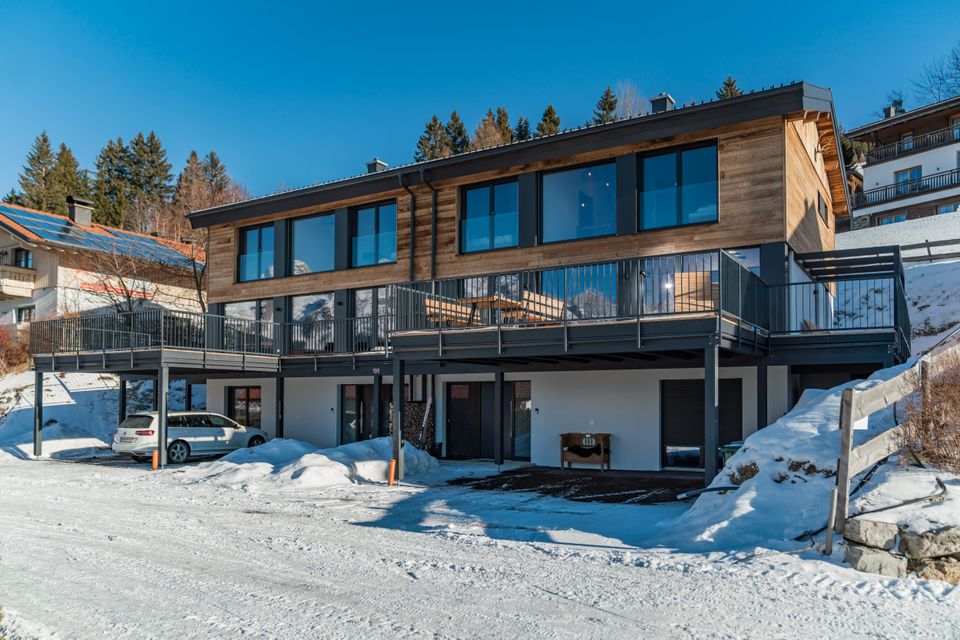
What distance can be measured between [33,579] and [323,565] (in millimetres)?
2723

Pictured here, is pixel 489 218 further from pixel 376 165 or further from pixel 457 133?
pixel 457 133

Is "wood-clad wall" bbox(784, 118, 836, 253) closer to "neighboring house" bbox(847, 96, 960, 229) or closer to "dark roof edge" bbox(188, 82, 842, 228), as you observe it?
"dark roof edge" bbox(188, 82, 842, 228)

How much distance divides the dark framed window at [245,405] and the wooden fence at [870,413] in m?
19.2

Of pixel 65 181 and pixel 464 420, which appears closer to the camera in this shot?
pixel 464 420

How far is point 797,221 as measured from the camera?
1606 centimetres

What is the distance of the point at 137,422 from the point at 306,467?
22.5 feet

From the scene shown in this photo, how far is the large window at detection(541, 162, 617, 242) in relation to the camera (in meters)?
17.0

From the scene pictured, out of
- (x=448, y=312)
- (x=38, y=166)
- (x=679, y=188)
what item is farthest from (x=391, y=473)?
(x=38, y=166)

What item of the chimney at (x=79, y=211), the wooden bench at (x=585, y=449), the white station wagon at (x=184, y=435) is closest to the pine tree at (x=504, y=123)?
the chimney at (x=79, y=211)

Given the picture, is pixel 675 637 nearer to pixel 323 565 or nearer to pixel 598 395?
pixel 323 565

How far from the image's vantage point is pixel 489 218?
61.7 ft

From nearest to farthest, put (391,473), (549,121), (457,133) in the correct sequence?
(391,473), (549,121), (457,133)

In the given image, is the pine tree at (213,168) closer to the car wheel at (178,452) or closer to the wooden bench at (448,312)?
the car wheel at (178,452)

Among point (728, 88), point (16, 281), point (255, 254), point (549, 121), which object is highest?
point (728, 88)
